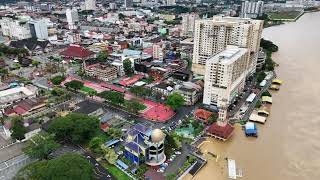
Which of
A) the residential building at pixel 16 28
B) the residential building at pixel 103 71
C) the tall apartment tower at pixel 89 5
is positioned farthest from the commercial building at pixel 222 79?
the tall apartment tower at pixel 89 5

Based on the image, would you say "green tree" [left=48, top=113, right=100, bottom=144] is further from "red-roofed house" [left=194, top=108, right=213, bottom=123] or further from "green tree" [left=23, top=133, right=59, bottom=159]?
"red-roofed house" [left=194, top=108, right=213, bottom=123]

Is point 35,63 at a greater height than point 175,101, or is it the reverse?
point 35,63

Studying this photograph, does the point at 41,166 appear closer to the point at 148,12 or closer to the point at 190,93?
the point at 190,93

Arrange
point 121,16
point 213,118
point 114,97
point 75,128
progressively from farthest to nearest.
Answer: point 121,16, point 114,97, point 213,118, point 75,128

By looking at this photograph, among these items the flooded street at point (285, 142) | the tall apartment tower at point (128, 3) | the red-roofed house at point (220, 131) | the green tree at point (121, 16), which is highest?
the tall apartment tower at point (128, 3)

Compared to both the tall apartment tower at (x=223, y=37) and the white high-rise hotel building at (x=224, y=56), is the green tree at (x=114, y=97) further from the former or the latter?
the tall apartment tower at (x=223, y=37)

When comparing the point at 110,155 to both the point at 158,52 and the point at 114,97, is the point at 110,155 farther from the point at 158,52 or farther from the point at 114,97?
the point at 158,52

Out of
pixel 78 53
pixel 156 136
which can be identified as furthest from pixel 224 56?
pixel 78 53

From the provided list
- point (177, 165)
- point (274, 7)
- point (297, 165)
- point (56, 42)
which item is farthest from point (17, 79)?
point (274, 7)
